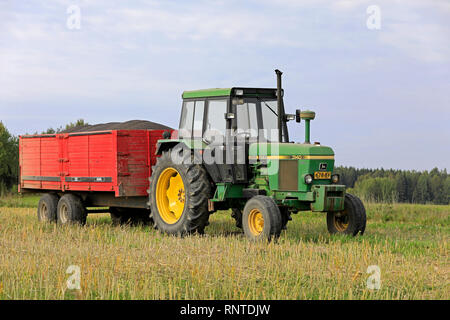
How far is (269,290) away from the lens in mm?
6793

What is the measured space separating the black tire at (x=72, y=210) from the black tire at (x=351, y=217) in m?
6.28

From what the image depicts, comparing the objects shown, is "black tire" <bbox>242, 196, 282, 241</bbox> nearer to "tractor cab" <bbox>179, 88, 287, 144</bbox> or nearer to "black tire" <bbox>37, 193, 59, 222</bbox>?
"tractor cab" <bbox>179, 88, 287, 144</bbox>

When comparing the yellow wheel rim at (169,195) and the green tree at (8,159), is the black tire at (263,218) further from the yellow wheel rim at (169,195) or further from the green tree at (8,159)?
the green tree at (8,159)

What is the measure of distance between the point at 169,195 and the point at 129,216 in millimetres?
3098

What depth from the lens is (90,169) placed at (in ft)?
44.0

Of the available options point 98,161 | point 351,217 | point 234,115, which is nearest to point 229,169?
point 234,115

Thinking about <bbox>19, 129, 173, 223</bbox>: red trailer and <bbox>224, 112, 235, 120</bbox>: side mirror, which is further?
<bbox>19, 129, 173, 223</bbox>: red trailer

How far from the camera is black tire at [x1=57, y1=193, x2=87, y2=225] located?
1415 centimetres

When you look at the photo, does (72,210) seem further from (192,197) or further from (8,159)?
(8,159)

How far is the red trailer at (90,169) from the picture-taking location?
12617mm

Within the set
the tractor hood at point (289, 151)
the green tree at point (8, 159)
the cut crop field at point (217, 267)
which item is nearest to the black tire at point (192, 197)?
the cut crop field at point (217, 267)

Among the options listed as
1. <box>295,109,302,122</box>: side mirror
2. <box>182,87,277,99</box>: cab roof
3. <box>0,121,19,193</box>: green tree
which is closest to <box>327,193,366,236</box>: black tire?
<box>295,109,302,122</box>: side mirror
